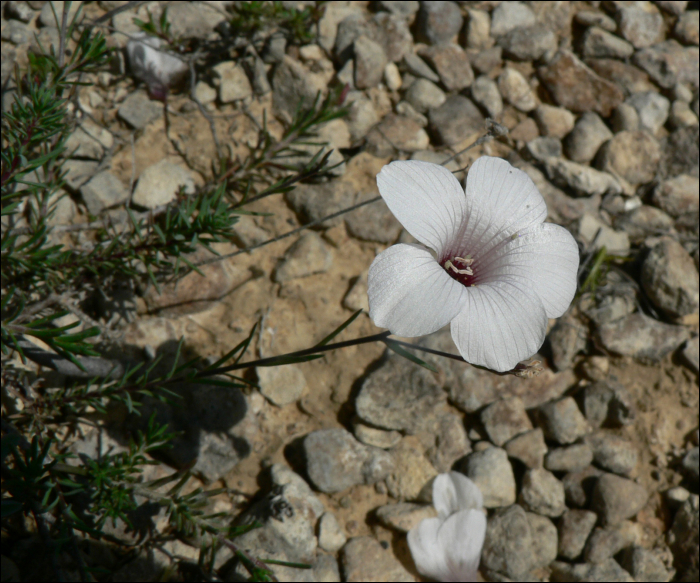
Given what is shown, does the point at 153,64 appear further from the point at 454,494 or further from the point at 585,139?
the point at 454,494

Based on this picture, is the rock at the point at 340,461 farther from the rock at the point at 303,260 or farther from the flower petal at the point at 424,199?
the flower petal at the point at 424,199

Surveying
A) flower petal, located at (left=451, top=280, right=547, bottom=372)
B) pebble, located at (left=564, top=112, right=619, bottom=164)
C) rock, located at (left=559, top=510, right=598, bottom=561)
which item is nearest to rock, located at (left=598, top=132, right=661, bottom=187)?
pebble, located at (left=564, top=112, right=619, bottom=164)

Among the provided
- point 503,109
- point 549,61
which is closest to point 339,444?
point 503,109

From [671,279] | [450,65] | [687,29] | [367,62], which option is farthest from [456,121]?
[687,29]

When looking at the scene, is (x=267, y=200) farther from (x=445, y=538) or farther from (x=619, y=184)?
(x=619, y=184)

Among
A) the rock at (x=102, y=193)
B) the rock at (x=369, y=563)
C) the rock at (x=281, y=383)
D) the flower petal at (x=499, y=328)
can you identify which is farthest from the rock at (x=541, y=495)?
the rock at (x=102, y=193)

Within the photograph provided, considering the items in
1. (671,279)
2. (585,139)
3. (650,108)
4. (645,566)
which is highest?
(650,108)

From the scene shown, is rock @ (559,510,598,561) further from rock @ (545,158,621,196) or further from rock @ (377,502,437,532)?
rock @ (545,158,621,196)

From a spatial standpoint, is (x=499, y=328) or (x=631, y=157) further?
(x=631, y=157)
